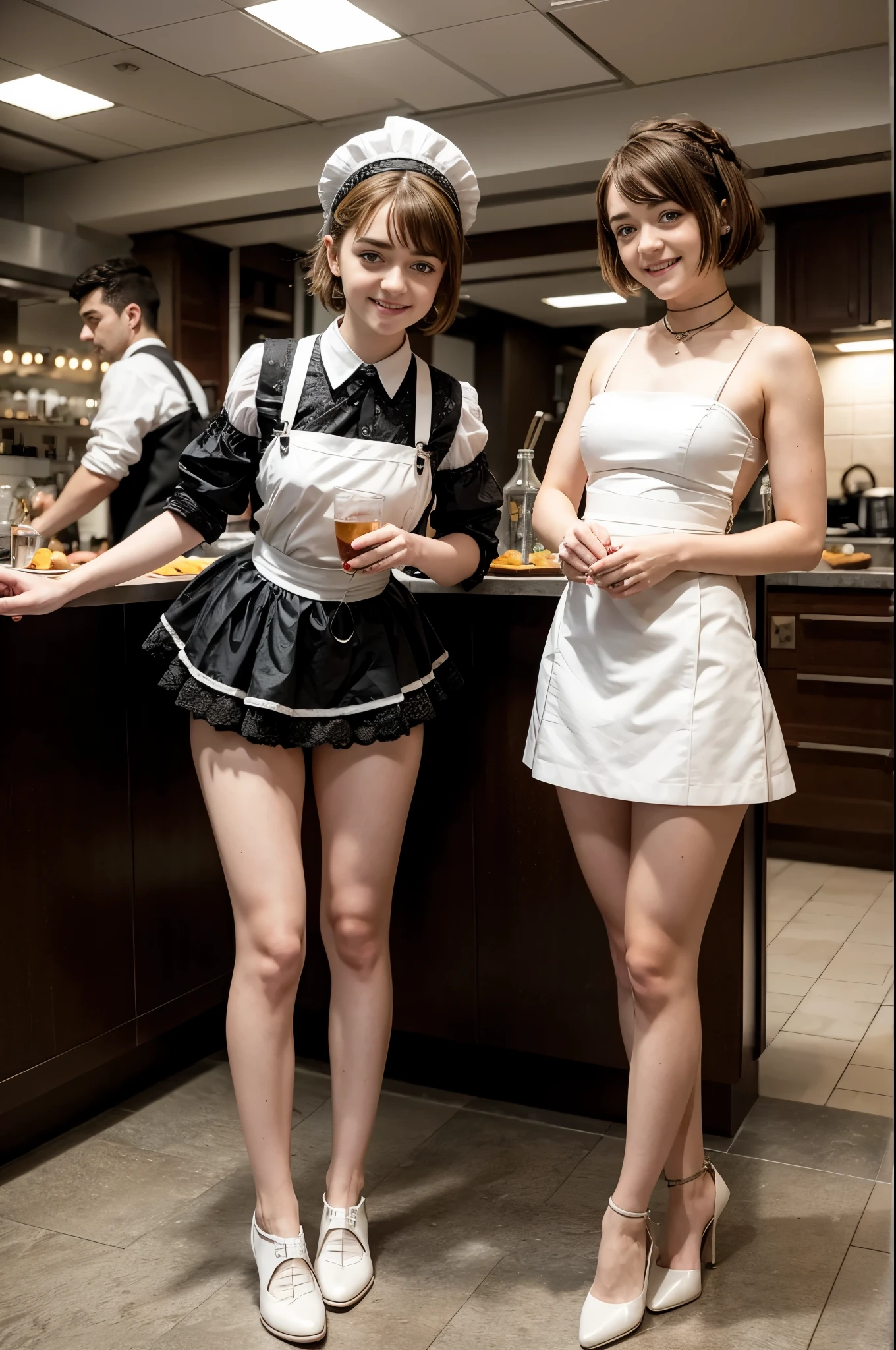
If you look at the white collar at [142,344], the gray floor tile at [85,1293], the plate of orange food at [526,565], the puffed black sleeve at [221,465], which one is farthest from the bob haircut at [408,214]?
the white collar at [142,344]

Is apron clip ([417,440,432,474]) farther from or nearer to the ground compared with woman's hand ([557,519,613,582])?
farther from the ground

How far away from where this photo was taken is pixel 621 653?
1632 millimetres

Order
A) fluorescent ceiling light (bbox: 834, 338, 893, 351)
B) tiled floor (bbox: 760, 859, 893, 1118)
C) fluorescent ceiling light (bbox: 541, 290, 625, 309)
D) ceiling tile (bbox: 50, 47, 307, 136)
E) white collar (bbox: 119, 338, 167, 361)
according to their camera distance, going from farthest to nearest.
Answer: fluorescent ceiling light (bbox: 541, 290, 625, 309), fluorescent ceiling light (bbox: 834, 338, 893, 351), ceiling tile (bbox: 50, 47, 307, 136), white collar (bbox: 119, 338, 167, 361), tiled floor (bbox: 760, 859, 893, 1118)

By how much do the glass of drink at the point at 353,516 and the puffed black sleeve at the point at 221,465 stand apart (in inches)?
10.0

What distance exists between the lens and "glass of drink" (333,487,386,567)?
5.14 ft

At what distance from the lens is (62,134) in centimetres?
596

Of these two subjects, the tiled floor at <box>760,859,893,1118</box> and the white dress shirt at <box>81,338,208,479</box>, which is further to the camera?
the white dress shirt at <box>81,338,208,479</box>

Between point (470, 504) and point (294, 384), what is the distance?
33cm

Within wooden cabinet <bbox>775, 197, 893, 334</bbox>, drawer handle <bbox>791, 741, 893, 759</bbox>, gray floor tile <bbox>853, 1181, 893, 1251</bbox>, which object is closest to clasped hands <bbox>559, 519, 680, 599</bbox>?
gray floor tile <bbox>853, 1181, 893, 1251</bbox>

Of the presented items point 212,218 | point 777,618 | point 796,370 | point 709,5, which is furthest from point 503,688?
point 212,218

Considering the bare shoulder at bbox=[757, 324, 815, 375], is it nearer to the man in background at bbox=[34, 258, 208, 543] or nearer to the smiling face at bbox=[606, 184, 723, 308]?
the smiling face at bbox=[606, 184, 723, 308]

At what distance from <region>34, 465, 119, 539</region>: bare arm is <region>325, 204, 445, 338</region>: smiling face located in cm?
178

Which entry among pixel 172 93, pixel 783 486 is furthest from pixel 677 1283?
pixel 172 93

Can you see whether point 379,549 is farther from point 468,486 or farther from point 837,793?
point 837,793
